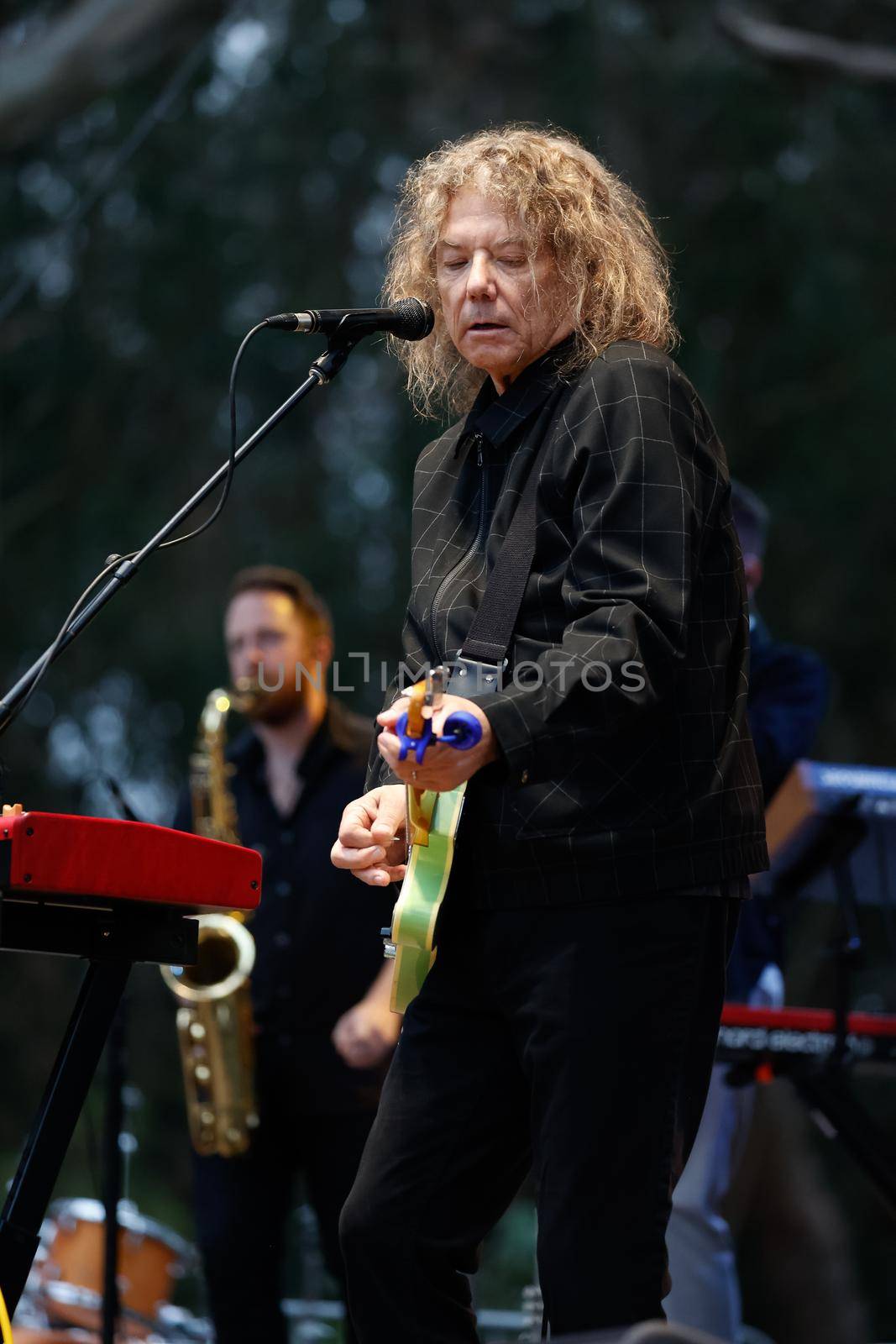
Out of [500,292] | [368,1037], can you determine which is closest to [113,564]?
[500,292]

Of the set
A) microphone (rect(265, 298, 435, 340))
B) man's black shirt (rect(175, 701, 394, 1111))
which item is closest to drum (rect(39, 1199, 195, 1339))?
man's black shirt (rect(175, 701, 394, 1111))

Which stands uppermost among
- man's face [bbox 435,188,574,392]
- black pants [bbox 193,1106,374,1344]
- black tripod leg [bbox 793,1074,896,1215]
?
man's face [bbox 435,188,574,392]

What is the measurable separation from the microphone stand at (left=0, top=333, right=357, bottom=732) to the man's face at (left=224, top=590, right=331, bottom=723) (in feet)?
5.85

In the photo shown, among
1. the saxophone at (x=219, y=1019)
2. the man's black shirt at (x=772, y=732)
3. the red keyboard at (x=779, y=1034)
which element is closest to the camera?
the red keyboard at (x=779, y=1034)

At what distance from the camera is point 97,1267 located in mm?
4586

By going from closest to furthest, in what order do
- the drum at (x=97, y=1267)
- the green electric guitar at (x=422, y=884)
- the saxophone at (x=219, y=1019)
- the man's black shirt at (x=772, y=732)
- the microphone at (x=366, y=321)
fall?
the green electric guitar at (x=422, y=884) → the microphone at (x=366, y=321) → the man's black shirt at (x=772, y=732) → the saxophone at (x=219, y=1019) → the drum at (x=97, y=1267)

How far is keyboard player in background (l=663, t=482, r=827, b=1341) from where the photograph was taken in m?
3.44

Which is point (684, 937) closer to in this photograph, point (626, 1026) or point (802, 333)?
point (626, 1026)

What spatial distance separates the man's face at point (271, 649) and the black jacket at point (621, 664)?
2045 mm

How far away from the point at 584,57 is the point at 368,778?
6.57 metres

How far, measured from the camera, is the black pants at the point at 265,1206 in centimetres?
351

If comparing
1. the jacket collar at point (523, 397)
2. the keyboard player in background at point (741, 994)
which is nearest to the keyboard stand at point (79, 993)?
the jacket collar at point (523, 397)

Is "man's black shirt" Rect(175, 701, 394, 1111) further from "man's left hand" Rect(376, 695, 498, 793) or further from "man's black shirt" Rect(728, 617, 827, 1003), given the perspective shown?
"man's left hand" Rect(376, 695, 498, 793)

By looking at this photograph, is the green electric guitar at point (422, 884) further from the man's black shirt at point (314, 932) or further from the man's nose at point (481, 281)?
the man's black shirt at point (314, 932)
